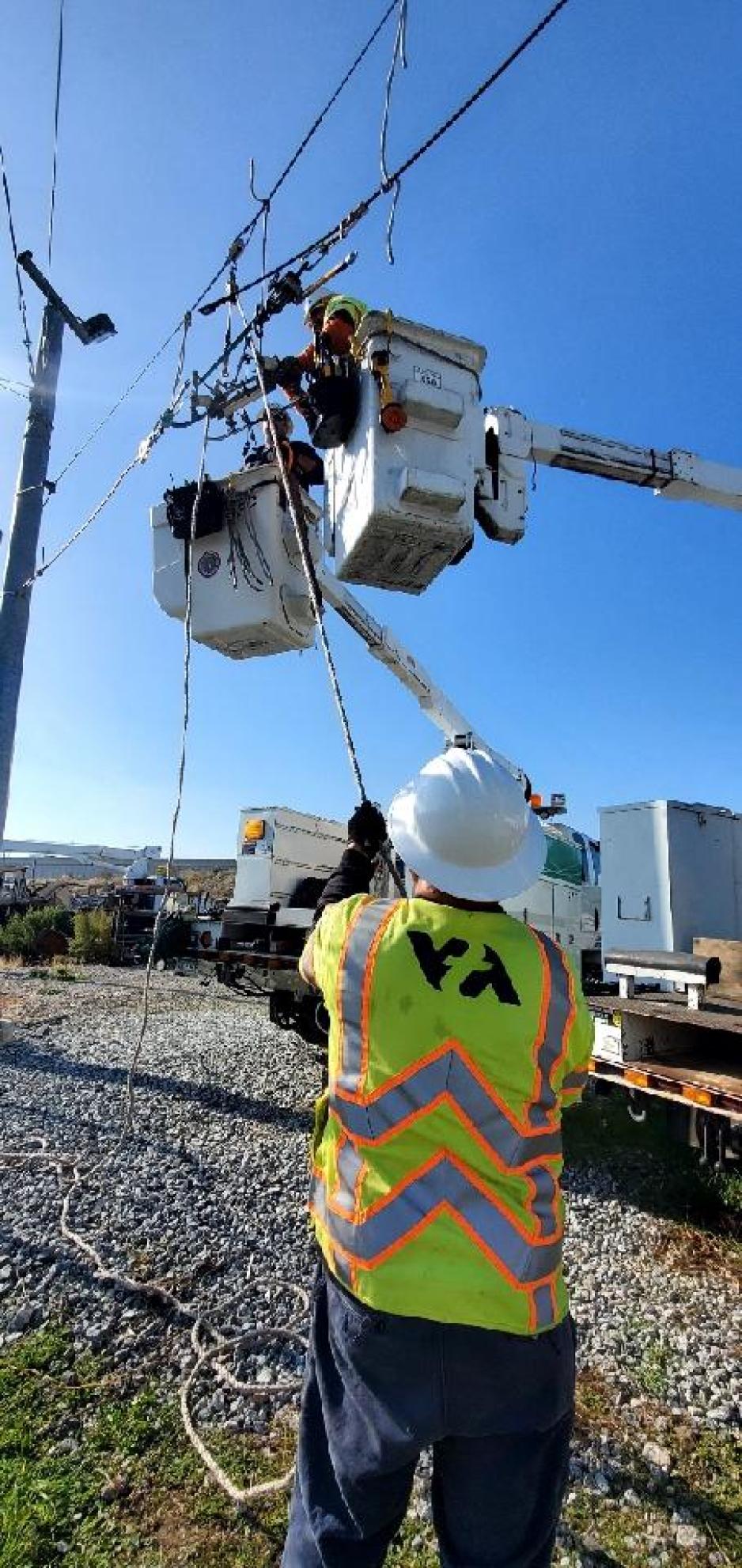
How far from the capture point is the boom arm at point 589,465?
489cm

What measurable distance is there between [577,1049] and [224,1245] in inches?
137

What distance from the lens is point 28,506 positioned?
8.79m

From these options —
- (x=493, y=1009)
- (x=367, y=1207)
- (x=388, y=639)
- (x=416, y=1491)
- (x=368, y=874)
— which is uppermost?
(x=388, y=639)

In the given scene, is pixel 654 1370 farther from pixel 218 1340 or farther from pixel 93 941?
pixel 93 941

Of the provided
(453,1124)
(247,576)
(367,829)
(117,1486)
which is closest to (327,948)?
(453,1124)

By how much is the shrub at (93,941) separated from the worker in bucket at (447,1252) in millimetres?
17944

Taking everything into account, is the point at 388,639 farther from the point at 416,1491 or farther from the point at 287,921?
the point at 416,1491

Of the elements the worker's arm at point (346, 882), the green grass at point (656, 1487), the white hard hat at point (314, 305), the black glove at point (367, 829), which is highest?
the white hard hat at point (314, 305)

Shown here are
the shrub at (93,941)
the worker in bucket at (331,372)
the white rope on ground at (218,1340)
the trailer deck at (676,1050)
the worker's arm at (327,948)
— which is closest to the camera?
the worker's arm at (327,948)

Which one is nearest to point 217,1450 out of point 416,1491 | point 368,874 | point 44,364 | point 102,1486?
point 102,1486

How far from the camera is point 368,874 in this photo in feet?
8.44

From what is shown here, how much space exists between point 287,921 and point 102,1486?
225 inches

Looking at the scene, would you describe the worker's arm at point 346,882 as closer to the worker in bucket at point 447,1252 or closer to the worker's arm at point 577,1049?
the worker in bucket at point 447,1252

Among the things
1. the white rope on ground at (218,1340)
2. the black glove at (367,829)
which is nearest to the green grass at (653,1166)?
the white rope on ground at (218,1340)
